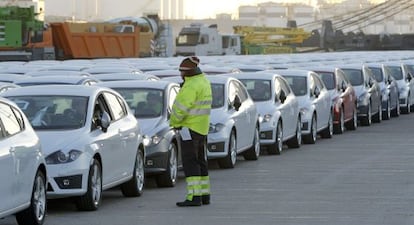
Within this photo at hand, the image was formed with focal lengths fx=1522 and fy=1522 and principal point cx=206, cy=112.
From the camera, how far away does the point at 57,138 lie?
626 inches

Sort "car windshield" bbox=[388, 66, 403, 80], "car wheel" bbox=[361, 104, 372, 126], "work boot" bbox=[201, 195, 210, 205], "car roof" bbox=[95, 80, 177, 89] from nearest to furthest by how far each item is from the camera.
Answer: "work boot" bbox=[201, 195, 210, 205]
"car roof" bbox=[95, 80, 177, 89]
"car wheel" bbox=[361, 104, 372, 126]
"car windshield" bbox=[388, 66, 403, 80]

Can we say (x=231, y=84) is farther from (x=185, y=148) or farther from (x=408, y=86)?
(x=408, y=86)

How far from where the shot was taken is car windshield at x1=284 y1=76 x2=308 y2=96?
29.7 metres

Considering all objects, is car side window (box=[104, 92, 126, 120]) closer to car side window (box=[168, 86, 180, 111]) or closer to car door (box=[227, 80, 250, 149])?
car side window (box=[168, 86, 180, 111])

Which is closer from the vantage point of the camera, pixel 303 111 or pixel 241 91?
pixel 241 91

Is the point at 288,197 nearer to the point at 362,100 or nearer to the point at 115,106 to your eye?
the point at 115,106

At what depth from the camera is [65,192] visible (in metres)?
15.5

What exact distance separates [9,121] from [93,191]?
2.32m

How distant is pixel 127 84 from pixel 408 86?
2364 centimetres

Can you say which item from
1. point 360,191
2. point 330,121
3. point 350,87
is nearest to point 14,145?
point 360,191

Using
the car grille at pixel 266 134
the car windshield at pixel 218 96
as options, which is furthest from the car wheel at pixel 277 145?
the car windshield at pixel 218 96

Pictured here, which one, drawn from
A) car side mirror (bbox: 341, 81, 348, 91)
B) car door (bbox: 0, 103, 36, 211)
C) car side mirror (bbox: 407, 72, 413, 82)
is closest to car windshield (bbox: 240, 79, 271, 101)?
car side mirror (bbox: 341, 81, 348, 91)

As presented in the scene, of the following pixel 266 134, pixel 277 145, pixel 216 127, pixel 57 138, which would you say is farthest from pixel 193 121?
pixel 277 145

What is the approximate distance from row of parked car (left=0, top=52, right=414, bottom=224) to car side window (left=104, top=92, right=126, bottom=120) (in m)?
0.02
